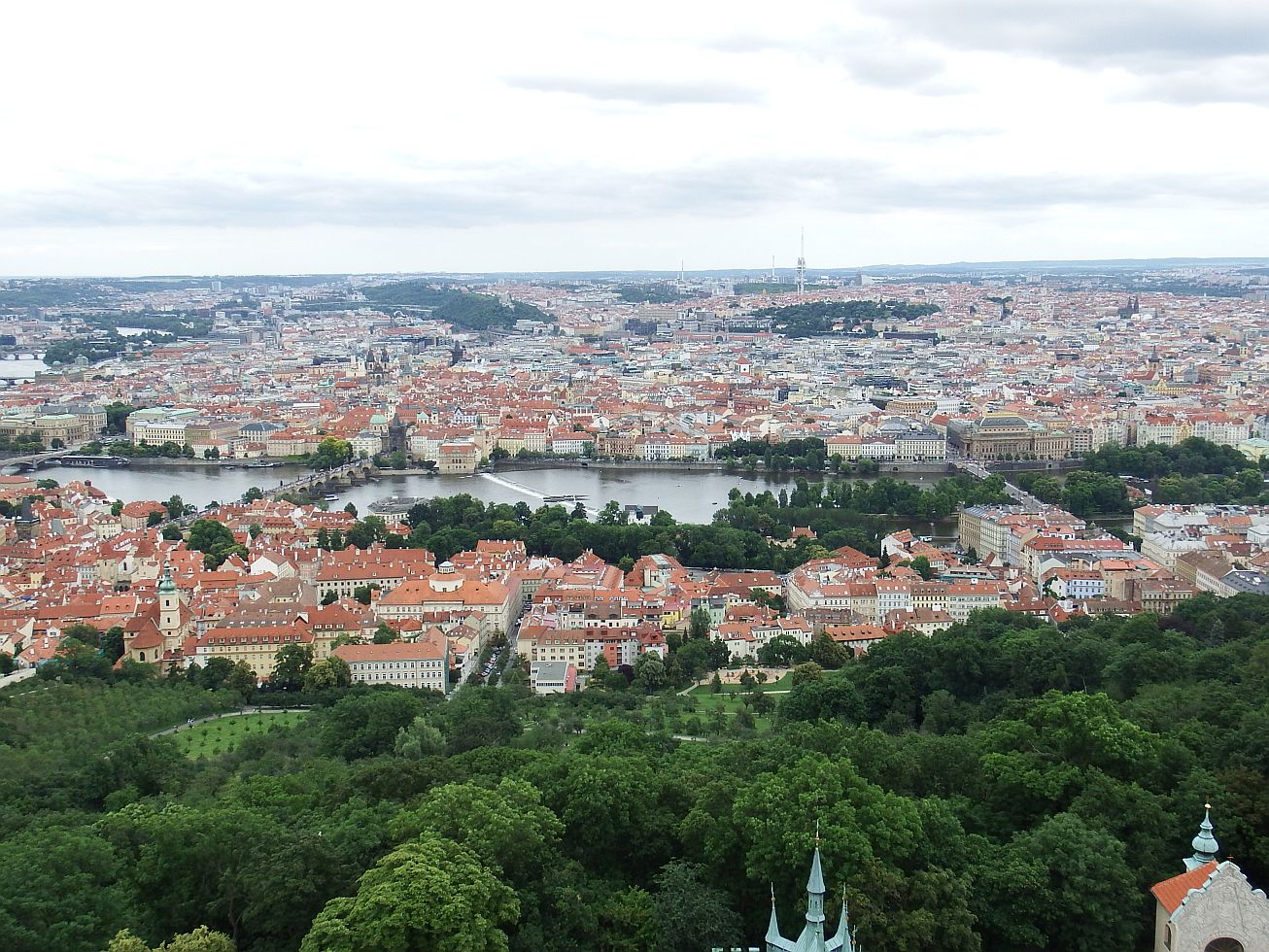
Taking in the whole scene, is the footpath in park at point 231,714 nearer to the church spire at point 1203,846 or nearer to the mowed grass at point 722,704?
the mowed grass at point 722,704

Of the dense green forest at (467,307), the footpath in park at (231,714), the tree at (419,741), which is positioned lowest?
the footpath in park at (231,714)

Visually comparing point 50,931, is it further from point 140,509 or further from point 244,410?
point 244,410

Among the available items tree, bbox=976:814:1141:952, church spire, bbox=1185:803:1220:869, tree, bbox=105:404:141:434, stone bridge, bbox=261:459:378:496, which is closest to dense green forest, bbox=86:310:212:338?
tree, bbox=105:404:141:434

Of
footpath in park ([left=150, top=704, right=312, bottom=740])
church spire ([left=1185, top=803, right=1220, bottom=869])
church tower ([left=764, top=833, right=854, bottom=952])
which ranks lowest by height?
footpath in park ([left=150, top=704, right=312, bottom=740])

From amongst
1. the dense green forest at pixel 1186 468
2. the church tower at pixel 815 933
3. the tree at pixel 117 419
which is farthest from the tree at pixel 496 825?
the tree at pixel 117 419

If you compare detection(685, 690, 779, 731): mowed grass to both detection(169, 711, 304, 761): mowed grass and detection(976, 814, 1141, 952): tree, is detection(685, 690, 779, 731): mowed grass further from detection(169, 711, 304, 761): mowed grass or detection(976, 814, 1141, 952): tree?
detection(976, 814, 1141, 952): tree

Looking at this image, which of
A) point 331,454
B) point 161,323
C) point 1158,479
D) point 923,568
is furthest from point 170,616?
point 161,323
